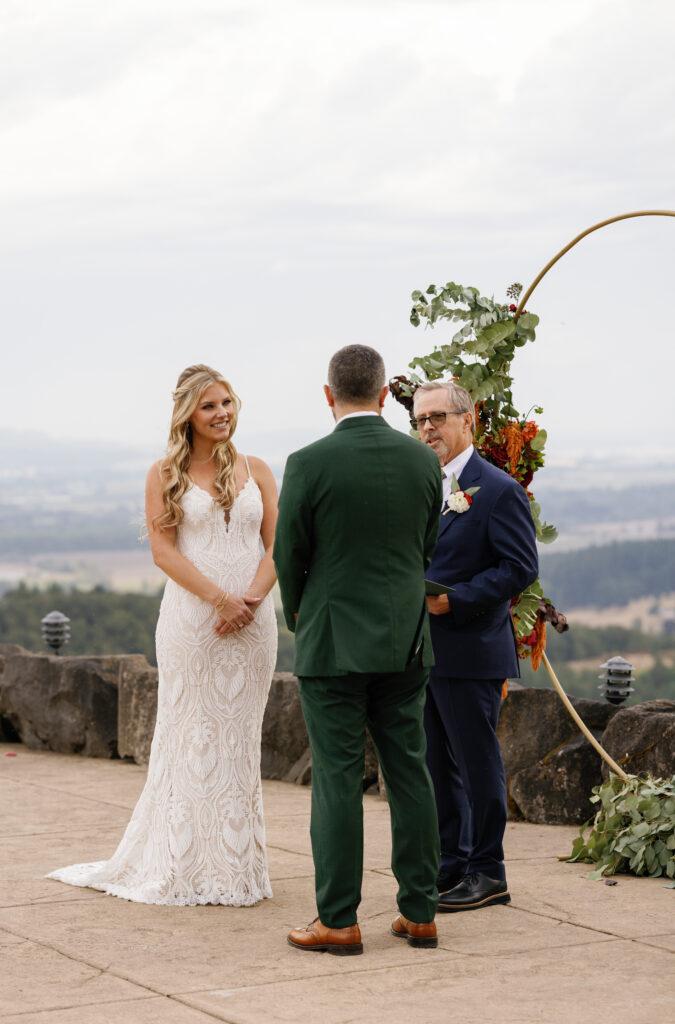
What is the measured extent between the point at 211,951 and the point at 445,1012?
1.03 meters

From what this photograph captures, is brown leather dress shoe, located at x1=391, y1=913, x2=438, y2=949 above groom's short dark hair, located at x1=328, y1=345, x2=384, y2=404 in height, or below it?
below

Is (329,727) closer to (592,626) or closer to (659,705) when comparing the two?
(659,705)

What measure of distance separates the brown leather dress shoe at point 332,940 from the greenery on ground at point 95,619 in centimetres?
994

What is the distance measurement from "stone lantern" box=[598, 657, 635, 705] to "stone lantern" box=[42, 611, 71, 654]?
446cm

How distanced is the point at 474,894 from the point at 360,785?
93cm

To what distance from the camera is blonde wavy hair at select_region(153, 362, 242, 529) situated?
5.97m

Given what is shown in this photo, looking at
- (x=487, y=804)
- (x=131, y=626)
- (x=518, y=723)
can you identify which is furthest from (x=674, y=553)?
(x=487, y=804)

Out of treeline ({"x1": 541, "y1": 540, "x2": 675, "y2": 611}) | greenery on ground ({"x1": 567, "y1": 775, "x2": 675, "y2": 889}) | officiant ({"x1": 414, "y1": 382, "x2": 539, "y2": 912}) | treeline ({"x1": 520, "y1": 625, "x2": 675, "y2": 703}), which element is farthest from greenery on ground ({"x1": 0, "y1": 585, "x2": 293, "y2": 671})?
treeline ({"x1": 541, "y1": 540, "x2": 675, "y2": 611})

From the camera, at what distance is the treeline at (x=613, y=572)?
36406 millimetres

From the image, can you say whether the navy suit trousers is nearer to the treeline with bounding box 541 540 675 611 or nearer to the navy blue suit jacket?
the navy blue suit jacket

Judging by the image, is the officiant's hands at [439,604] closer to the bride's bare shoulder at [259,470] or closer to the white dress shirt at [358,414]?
the white dress shirt at [358,414]

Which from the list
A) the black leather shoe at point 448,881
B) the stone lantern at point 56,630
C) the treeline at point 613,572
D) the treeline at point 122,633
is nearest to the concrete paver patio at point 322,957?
the black leather shoe at point 448,881

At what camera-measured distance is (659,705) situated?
7.40 meters

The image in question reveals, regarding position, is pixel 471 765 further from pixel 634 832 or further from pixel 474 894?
pixel 634 832
